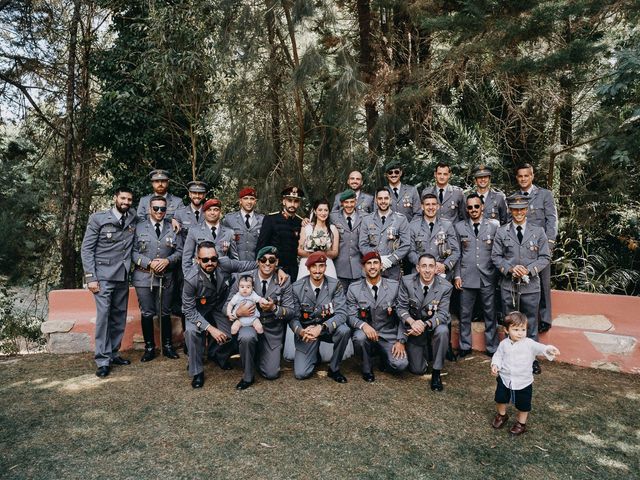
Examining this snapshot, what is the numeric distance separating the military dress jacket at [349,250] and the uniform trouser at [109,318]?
2258 mm

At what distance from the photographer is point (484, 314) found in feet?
16.5

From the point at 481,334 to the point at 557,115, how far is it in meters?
3.72

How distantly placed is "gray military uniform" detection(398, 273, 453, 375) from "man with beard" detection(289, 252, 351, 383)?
0.59 m

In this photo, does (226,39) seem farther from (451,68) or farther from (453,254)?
(453,254)

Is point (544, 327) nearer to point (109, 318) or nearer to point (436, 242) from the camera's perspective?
point (436, 242)

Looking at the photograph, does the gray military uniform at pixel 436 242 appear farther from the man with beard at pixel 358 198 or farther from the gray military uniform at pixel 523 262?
the man with beard at pixel 358 198

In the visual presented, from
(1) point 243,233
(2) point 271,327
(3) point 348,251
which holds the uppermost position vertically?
(1) point 243,233

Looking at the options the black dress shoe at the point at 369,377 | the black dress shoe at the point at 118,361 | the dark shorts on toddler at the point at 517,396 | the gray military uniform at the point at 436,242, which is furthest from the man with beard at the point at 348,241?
the black dress shoe at the point at 118,361

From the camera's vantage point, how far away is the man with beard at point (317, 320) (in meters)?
4.42

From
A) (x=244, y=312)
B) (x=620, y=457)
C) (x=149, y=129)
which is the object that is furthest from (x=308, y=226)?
(x=149, y=129)

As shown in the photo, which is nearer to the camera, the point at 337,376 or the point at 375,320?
the point at 337,376

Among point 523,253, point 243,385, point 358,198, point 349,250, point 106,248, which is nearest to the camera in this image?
point 243,385

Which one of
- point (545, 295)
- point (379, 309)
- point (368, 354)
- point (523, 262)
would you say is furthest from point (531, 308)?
point (368, 354)

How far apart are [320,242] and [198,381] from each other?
181 centimetres
